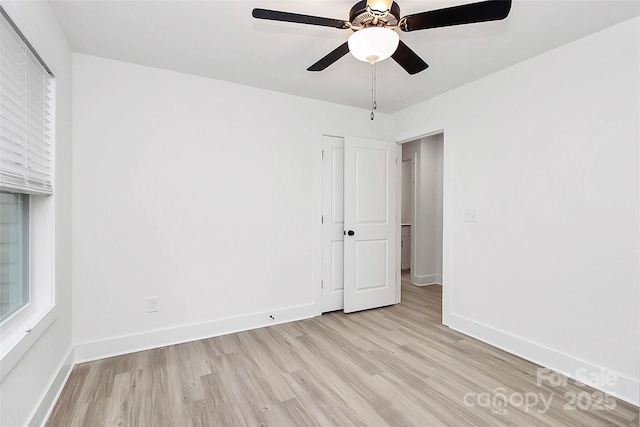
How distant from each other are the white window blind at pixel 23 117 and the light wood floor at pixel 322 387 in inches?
54.4

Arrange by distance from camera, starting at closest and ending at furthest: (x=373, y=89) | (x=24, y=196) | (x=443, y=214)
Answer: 1. (x=24, y=196)
2. (x=373, y=89)
3. (x=443, y=214)

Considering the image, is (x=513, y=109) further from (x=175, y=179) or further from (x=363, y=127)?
(x=175, y=179)

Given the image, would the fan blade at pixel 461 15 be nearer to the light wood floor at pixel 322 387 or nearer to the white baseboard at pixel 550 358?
the light wood floor at pixel 322 387

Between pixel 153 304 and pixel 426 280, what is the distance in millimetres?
3937

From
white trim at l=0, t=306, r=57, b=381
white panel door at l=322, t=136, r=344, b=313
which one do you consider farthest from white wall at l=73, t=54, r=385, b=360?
white trim at l=0, t=306, r=57, b=381

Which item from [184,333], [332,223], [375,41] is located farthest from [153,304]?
[375,41]

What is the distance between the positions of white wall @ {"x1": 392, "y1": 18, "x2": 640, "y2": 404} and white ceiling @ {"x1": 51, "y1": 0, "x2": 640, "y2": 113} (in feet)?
0.68

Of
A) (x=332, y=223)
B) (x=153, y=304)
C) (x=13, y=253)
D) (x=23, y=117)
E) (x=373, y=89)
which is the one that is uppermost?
(x=373, y=89)

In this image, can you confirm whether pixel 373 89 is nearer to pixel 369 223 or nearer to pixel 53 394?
pixel 369 223

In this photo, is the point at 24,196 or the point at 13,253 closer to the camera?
the point at 13,253

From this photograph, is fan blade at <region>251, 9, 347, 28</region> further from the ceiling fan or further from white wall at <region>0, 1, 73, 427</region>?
white wall at <region>0, 1, 73, 427</region>

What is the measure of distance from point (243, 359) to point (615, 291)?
8.80ft

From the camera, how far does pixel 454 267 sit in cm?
318

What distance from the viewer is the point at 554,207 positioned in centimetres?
238
